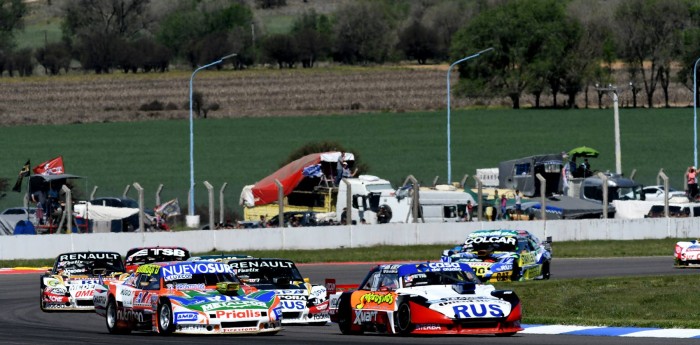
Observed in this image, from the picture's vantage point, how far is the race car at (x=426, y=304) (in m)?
21.4

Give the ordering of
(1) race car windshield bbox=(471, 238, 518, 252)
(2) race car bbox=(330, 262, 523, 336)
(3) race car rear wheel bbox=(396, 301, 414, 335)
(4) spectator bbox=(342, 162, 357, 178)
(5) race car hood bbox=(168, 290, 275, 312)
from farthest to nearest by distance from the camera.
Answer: (4) spectator bbox=(342, 162, 357, 178) → (1) race car windshield bbox=(471, 238, 518, 252) → (5) race car hood bbox=(168, 290, 275, 312) → (3) race car rear wheel bbox=(396, 301, 414, 335) → (2) race car bbox=(330, 262, 523, 336)

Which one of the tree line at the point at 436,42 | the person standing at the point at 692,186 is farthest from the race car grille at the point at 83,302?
the tree line at the point at 436,42

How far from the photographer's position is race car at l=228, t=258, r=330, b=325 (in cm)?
2481

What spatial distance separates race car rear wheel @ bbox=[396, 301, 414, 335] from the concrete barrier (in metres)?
23.2

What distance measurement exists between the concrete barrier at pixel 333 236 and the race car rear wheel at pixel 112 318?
19.4 meters

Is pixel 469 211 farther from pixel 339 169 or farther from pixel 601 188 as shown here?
pixel 339 169

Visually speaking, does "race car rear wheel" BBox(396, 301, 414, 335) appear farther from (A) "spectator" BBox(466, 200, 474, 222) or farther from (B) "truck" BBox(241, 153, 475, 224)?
(A) "spectator" BBox(466, 200, 474, 222)

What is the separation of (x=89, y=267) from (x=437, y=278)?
34.7 feet

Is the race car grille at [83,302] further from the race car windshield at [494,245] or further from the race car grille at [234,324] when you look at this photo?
the race car windshield at [494,245]

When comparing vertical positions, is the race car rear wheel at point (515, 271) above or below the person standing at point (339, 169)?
below

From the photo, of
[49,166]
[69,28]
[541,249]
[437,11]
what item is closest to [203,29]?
[69,28]

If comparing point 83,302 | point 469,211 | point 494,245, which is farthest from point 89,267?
point 469,211

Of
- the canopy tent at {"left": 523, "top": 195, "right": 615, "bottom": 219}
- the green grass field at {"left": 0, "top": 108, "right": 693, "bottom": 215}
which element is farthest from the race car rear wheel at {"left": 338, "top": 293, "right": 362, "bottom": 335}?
the green grass field at {"left": 0, "top": 108, "right": 693, "bottom": 215}

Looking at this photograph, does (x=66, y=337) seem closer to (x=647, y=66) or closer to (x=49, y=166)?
(x=49, y=166)
